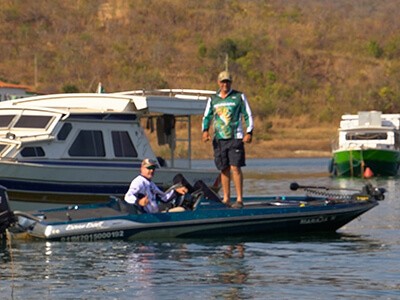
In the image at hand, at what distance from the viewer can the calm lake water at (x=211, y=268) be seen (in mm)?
15172

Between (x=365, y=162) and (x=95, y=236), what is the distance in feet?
107

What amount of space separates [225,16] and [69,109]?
293 ft

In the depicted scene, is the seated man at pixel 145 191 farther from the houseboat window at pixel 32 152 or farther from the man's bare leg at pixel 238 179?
the houseboat window at pixel 32 152

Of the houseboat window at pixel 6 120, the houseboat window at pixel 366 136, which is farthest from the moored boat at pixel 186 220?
the houseboat window at pixel 366 136

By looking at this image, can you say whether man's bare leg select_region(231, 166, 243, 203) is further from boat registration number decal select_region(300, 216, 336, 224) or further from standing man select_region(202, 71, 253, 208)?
boat registration number decal select_region(300, 216, 336, 224)

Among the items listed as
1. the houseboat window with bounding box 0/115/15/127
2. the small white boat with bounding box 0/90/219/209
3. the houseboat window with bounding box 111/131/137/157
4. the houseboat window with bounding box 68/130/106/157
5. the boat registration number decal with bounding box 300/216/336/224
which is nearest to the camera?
the boat registration number decal with bounding box 300/216/336/224

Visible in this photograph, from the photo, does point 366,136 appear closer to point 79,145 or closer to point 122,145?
point 122,145

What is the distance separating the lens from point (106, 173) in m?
24.4

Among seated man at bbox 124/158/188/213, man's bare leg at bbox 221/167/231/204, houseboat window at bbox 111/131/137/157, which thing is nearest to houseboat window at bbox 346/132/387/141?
houseboat window at bbox 111/131/137/157

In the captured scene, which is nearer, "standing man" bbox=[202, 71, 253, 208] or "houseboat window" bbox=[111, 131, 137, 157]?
"standing man" bbox=[202, 71, 253, 208]

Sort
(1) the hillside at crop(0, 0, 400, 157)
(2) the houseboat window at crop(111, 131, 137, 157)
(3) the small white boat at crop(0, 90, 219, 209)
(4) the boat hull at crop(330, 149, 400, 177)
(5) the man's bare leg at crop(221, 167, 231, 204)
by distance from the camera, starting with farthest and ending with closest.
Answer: (1) the hillside at crop(0, 0, 400, 157) → (4) the boat hull at crop(330, 149, 400, 177) → (2) the houseboat window at crop(111, 131, 137, 157) → (3) the small white boat at crop(0, 90, 219, 209) → (5) the man's bare leg at crop(221, 167, 231, 204)

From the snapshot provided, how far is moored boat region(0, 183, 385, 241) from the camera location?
1961 centimetres

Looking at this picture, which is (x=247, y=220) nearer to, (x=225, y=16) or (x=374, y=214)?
(x=374, y=214)

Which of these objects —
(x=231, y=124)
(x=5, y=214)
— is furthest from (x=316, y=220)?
(x=5, y=214)
